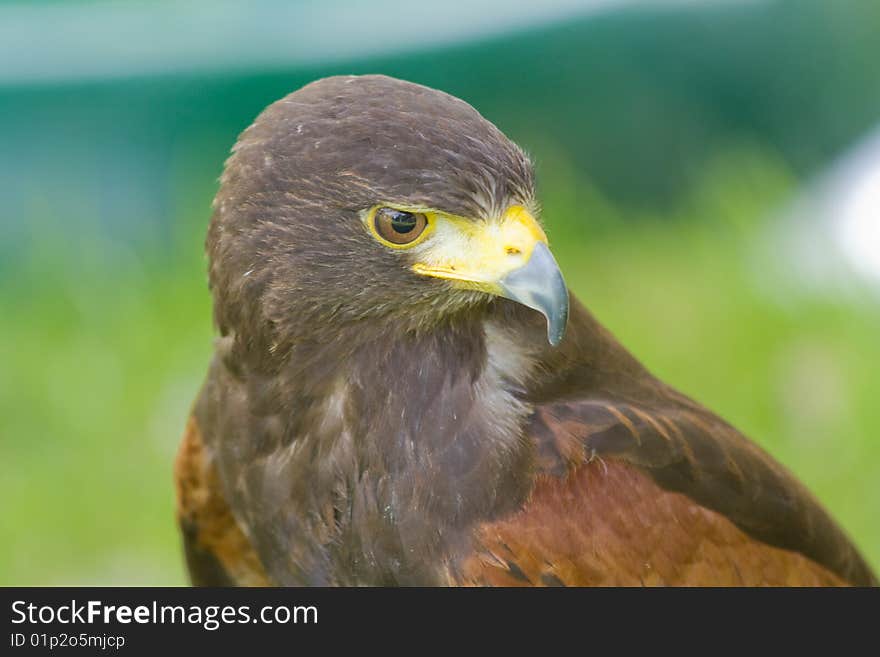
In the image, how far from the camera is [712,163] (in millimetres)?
5996

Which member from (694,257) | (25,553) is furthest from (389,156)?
(694,257)

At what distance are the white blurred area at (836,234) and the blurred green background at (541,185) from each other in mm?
11

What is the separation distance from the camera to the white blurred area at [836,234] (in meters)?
5.34

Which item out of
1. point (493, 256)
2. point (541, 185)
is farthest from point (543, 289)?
point (541, 185)

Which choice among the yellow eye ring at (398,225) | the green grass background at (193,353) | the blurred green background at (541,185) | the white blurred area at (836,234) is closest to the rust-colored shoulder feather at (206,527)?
the yellow eye ring at (398,225)

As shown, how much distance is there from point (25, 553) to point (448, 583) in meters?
2.53

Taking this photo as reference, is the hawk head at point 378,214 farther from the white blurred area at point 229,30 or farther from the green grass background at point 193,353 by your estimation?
the white blurred area at point 229,30

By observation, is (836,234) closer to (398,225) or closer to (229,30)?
(229,30)

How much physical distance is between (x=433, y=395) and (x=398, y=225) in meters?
0.40

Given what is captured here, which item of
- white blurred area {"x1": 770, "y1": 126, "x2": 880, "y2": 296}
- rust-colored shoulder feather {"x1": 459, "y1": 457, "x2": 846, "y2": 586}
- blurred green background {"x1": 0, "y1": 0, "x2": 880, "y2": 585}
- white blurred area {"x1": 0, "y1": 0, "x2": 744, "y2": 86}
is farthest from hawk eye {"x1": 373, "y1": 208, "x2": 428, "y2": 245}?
white blurred area {"x1": 0, "y1": 0, "x2": 744, "y2": 86}

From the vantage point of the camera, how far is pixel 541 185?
16.6ft

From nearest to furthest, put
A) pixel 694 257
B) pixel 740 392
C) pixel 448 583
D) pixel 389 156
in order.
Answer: pixel 389 156 < pixel 448 583 < pixel 740 392 < pixel 694 257

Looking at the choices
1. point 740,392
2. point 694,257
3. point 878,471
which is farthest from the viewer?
point 694,257
